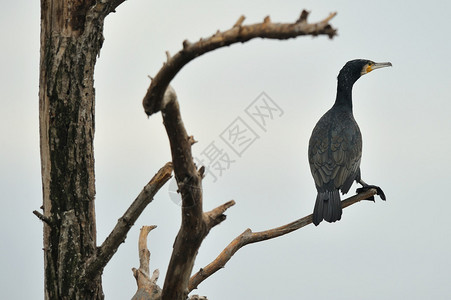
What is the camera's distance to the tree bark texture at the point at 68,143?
3953 mm

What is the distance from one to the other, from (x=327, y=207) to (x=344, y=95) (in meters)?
1.38

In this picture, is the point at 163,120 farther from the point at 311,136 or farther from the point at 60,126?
the point at 311,136

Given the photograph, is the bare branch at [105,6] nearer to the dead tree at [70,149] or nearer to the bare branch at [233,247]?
the dead tree at [70,149]

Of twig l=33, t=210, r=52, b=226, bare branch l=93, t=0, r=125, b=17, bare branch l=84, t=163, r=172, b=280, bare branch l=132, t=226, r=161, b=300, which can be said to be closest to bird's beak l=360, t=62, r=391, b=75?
bare branch l=132, t=226, r=161, b=300

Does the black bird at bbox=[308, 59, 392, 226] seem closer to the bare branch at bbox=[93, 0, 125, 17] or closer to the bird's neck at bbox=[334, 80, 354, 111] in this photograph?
the bird's neck at bbox=[334, 80, 354, 111]

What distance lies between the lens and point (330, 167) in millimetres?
5109

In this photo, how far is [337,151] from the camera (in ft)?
17.1

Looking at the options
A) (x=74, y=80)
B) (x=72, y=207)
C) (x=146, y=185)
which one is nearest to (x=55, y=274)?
(x=72, y=207)

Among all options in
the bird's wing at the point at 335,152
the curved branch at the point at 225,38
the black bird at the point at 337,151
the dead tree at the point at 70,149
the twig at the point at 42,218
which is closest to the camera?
the curved branch at the point at 225,38

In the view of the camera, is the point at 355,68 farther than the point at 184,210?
Yes

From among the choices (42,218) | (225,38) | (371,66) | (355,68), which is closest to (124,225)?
(42,218)

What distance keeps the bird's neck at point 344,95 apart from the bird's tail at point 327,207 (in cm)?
111

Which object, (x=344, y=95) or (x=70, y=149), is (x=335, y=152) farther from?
(x=70, y=149)

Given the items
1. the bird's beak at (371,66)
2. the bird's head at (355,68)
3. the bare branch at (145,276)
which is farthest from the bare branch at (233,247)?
the bird's beak at (371,66)
